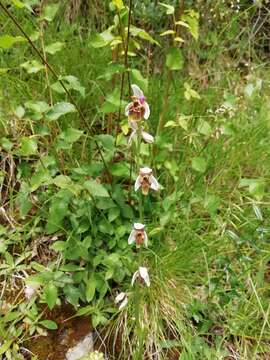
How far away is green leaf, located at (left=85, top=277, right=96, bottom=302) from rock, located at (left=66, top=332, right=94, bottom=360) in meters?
0.14

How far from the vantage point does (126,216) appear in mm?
1827

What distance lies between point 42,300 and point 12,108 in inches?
30.6

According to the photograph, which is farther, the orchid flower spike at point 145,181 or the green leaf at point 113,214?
the green leaf at point 113,214

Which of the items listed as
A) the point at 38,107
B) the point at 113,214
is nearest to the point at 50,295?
the point at 113,214

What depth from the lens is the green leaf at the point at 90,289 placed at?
1695 mm

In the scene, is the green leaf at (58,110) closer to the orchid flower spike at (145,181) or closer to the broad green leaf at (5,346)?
the orchid flower spike at (145,181)

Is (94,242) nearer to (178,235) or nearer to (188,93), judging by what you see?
(178,235)

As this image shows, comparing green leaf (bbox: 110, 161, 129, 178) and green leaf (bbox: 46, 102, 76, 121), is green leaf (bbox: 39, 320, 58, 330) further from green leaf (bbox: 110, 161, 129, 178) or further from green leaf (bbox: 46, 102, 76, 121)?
green leaf (bbox: 46, 102, 76, 121)

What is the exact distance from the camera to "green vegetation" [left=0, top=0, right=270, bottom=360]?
1.67 metres

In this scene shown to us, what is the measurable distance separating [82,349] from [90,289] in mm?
197

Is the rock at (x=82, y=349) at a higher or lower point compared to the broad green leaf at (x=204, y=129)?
lower

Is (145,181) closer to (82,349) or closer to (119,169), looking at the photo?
(119,169)

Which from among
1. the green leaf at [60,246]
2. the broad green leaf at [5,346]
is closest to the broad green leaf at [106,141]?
the green leaf at [60,246]

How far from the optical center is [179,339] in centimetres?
175
